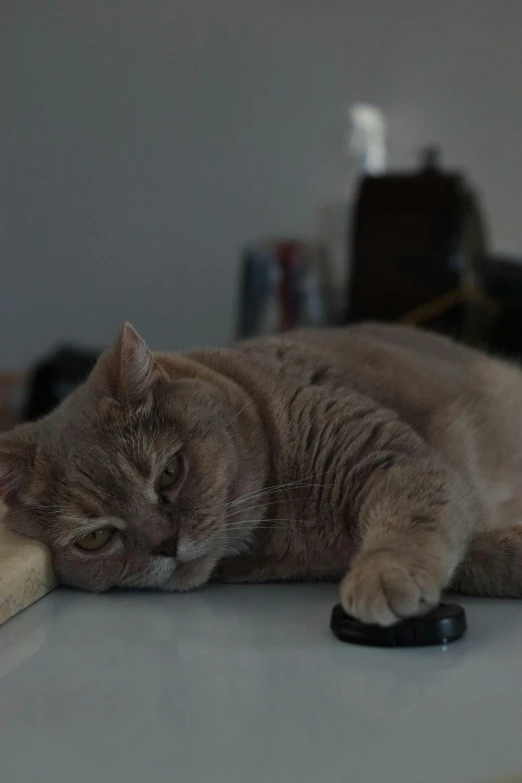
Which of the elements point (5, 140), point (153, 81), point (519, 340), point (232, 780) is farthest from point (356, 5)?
point (232, 780)

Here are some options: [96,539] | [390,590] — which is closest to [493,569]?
[390,590]

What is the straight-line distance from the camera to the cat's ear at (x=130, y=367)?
1.27 metres

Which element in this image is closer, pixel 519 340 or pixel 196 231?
pixel 519 340

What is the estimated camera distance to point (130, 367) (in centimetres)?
129

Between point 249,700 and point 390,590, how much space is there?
207 millimetres

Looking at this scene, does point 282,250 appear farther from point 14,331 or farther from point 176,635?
point 176,635

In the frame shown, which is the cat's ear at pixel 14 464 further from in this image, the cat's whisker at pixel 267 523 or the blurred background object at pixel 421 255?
Answer: the blurred background object at pixel 421 255

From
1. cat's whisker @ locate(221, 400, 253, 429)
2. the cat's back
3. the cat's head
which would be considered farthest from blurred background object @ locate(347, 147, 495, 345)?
the cat's head

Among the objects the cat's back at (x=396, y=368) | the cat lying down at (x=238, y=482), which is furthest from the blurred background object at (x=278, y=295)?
the cat lying down at (x=238, y=482)

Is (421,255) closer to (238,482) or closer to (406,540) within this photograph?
(238,482)

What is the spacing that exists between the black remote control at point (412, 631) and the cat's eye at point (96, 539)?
37 cm

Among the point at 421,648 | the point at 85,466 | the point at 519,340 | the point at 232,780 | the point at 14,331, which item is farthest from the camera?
the point at 14,331

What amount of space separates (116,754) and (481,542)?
2.10 feet

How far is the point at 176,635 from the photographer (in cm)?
108
